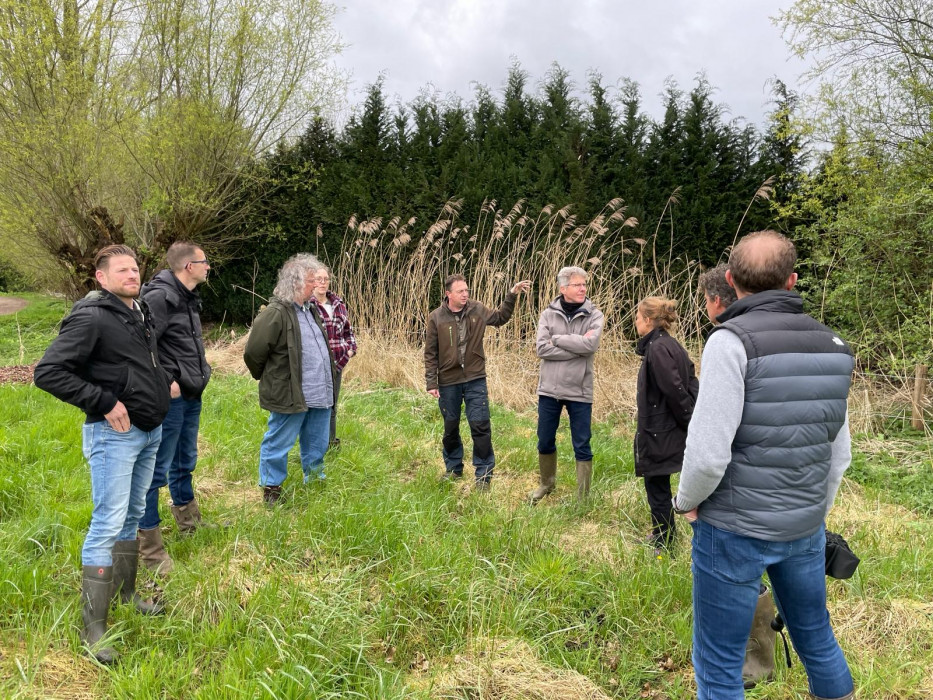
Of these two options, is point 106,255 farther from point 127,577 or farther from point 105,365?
point 127,577

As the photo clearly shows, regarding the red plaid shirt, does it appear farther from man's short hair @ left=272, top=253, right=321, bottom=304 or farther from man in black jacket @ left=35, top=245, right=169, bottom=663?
man in black jacket @ left=35, top=245, right=169, bottom=663

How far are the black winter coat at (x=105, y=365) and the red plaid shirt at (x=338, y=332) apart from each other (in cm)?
201

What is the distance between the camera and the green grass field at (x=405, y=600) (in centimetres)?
206

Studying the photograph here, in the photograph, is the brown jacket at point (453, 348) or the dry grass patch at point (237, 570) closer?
the dry grass patch at point (237, 570)

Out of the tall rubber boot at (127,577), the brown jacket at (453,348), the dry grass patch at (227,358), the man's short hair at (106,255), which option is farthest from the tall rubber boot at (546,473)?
the dry grass patch at (227,358)

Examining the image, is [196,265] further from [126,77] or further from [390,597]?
[126,77]

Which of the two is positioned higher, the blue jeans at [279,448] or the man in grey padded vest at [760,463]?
the man in grey padded vest at [760,463]

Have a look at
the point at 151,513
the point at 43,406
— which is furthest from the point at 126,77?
the point at 151,513

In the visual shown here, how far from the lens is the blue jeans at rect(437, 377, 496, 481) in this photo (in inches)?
166

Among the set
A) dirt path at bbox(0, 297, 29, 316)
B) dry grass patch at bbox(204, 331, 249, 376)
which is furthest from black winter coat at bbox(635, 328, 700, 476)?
dirt path at bbox(0, 297, 29, 316)

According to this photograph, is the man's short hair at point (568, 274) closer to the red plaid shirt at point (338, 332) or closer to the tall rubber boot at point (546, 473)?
the tall rubber boot at point (546, 473)

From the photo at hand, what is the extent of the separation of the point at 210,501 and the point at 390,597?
5.79 feet

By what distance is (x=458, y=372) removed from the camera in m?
4.29

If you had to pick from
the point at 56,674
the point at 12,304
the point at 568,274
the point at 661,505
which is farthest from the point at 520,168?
the point at 12,304
